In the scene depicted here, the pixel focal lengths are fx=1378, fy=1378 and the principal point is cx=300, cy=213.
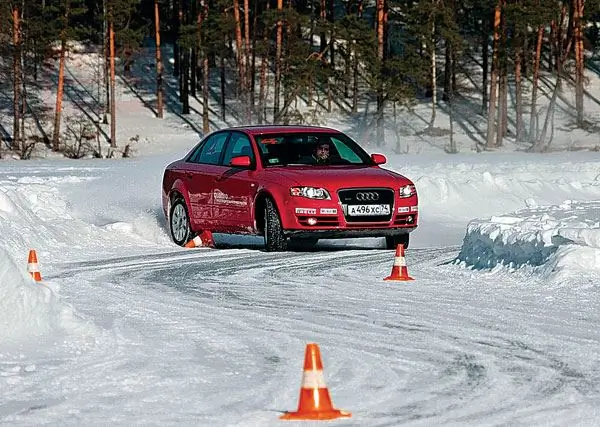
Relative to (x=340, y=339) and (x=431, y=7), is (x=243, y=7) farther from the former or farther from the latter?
(x=340, y=339)

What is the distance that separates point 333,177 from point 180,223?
2.85 metres

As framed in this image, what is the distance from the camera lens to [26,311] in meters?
8.37

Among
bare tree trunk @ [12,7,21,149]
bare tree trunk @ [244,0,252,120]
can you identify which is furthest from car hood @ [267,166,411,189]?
bare tree trunk @ [12,7,21,149]

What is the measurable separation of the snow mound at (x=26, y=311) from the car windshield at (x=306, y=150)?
767 cm

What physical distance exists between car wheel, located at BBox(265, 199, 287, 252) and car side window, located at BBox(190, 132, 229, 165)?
1.64 m

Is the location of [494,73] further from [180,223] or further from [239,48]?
[180,223]

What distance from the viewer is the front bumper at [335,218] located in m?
15.3

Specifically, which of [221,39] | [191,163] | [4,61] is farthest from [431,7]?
[191,163]

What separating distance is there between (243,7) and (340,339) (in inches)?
2210

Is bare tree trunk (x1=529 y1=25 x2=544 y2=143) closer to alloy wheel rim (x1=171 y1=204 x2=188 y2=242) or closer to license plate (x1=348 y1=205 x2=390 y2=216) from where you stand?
alloy wheel rim (x1=171 y1=204 x2=188 y2=242)

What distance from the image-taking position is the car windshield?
16.2 meters

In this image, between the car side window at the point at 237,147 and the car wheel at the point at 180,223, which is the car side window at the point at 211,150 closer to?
the car side window at the point at 237,147

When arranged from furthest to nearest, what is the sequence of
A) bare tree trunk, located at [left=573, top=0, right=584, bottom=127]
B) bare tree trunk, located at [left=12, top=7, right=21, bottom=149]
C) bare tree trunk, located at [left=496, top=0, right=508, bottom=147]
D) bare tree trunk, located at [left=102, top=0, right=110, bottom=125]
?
bare tree trunk, located at [left=102, top=0, right=110, bottom=125] < bare tree trunk, located at [left=573, top=0, right=584, bottom=127] < bare tree trunk, located at [left=12, top=7, right=21, bottom=149] < bare tree trunk, located at [left=496, top=0, right=508, bottom=147]

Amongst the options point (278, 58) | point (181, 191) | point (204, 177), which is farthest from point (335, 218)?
point (278, 58)
